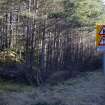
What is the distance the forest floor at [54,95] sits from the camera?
12317mm

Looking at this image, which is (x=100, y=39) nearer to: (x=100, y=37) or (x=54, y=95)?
(x=100, y=37)

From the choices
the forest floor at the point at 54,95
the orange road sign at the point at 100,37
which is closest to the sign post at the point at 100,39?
the orange road sign at the point at 100,37

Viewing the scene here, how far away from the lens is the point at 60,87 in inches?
628

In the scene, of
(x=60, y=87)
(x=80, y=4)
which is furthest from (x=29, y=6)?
(x=60, y=87)

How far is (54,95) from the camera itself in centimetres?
1366

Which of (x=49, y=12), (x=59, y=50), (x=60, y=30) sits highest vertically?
(x=49, y=12)

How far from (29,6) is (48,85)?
517cm

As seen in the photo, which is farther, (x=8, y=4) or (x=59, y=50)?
(x=59, y=50)

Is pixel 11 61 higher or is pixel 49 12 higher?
pixel 49 12

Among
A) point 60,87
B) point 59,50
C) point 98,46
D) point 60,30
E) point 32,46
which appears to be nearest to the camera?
point 98,46

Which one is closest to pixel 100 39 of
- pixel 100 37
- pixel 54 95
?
pixel 100 37

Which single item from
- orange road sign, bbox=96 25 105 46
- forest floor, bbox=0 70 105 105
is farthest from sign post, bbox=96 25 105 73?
forest floor, bbox=0 70 105 105

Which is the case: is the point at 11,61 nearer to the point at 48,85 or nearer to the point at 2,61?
the point at 2,61

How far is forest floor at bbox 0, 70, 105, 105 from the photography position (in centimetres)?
1232
